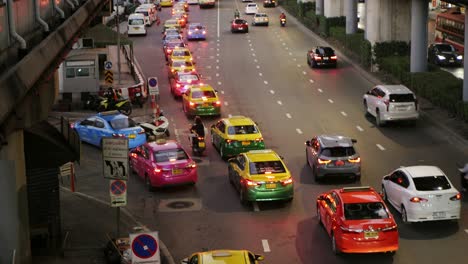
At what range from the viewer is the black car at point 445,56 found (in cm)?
5784

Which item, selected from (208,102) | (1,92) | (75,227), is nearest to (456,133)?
(208,102)

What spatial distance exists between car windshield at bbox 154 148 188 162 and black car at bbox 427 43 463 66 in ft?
107

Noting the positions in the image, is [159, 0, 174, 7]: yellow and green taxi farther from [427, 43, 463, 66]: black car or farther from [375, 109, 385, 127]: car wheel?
[375, 109, 385, 127]: car wheel

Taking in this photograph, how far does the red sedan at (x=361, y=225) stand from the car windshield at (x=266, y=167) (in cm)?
444

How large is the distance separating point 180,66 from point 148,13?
3582 cm

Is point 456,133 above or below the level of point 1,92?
below

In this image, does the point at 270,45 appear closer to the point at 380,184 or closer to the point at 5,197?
the point at 380,184

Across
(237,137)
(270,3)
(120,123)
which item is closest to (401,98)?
(237,137)

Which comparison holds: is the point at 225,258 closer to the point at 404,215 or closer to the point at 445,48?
the point at 404,215

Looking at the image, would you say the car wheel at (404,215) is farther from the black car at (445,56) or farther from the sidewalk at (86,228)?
the black car at (445,56)

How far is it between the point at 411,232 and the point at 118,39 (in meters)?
30.5

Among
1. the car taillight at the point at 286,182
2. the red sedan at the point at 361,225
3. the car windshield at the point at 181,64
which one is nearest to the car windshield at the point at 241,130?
the car taillight at the point at 286,182

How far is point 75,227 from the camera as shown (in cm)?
2395

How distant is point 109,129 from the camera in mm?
35688
